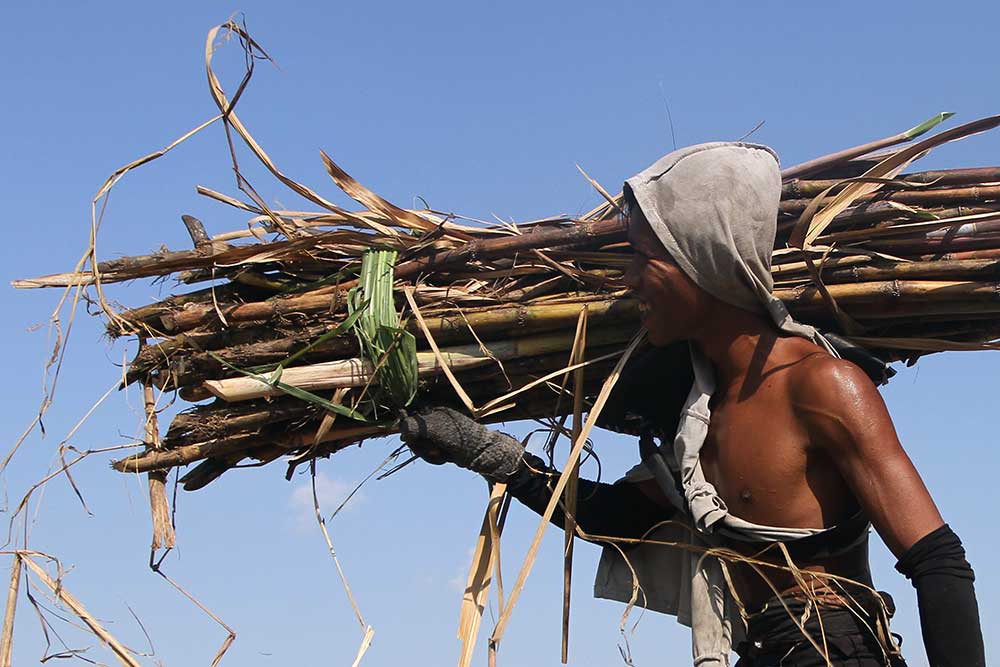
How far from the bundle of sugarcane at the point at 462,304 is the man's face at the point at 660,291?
0.17 metres

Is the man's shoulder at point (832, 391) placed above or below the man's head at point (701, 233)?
below

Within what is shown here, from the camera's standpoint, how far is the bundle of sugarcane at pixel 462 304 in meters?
3.48

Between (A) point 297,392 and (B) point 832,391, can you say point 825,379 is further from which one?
(A) point 297,392

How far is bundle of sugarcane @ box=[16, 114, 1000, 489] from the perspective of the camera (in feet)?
11.4

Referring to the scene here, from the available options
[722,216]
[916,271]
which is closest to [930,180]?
[916,271]

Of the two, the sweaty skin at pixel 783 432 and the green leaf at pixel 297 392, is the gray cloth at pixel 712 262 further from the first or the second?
the green leaf at pixel 297 392

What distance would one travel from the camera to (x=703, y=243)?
3297 mm

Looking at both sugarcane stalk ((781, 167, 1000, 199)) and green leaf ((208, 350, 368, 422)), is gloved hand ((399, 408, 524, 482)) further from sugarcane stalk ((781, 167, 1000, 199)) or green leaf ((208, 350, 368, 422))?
sugarcane stalk ((781, 167, 1000, 199))

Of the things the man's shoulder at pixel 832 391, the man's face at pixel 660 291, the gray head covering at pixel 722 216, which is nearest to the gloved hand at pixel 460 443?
the man's face at pixel 660 291

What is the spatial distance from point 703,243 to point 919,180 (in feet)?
2.33

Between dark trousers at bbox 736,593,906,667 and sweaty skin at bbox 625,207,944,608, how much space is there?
0.08 meters

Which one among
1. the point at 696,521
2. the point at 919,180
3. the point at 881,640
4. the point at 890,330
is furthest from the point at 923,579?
the point at 919,180

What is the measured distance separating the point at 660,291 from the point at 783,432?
0.46 meters

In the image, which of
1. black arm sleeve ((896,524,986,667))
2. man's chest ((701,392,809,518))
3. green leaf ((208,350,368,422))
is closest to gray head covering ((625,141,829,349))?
man's chest ((701,392,809,518))
